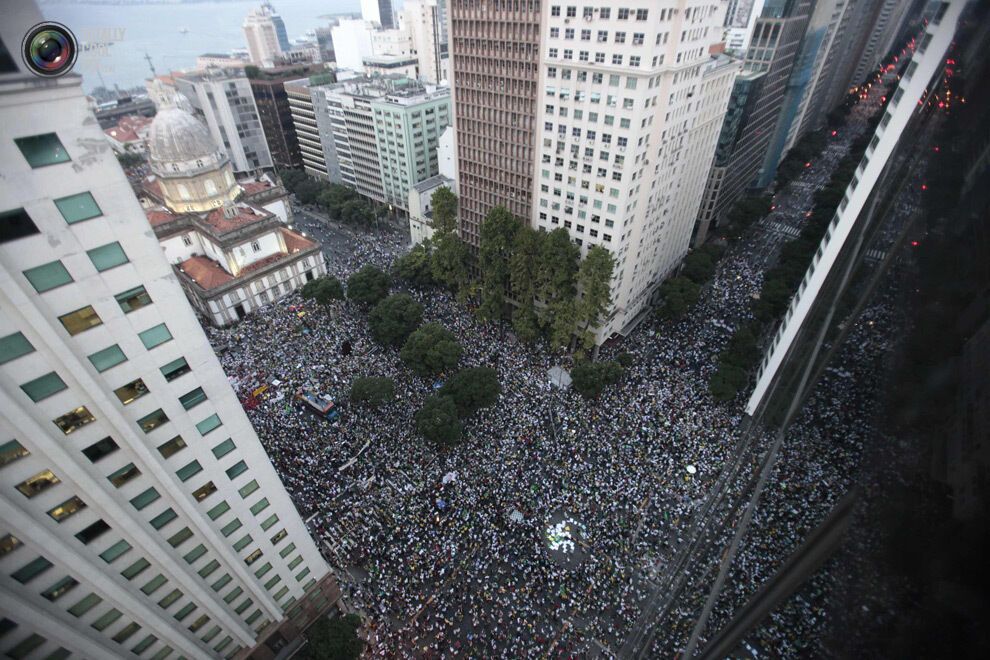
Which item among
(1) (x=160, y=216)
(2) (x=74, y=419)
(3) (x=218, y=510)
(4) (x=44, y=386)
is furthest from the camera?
(1) (x=160, y=216)

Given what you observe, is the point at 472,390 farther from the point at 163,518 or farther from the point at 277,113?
the point at 277,113

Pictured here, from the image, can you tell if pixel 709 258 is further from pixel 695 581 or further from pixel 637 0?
pixel 695 581

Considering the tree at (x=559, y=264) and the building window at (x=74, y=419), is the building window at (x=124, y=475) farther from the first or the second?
the tree at (x=559, y=264)

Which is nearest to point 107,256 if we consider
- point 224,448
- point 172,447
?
point 172,447

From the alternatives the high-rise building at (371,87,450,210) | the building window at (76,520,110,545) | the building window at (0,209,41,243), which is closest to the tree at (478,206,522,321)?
the high-rise building at (371,87,450,210)

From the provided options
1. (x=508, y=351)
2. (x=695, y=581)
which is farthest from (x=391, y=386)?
(x=695, y=581)
